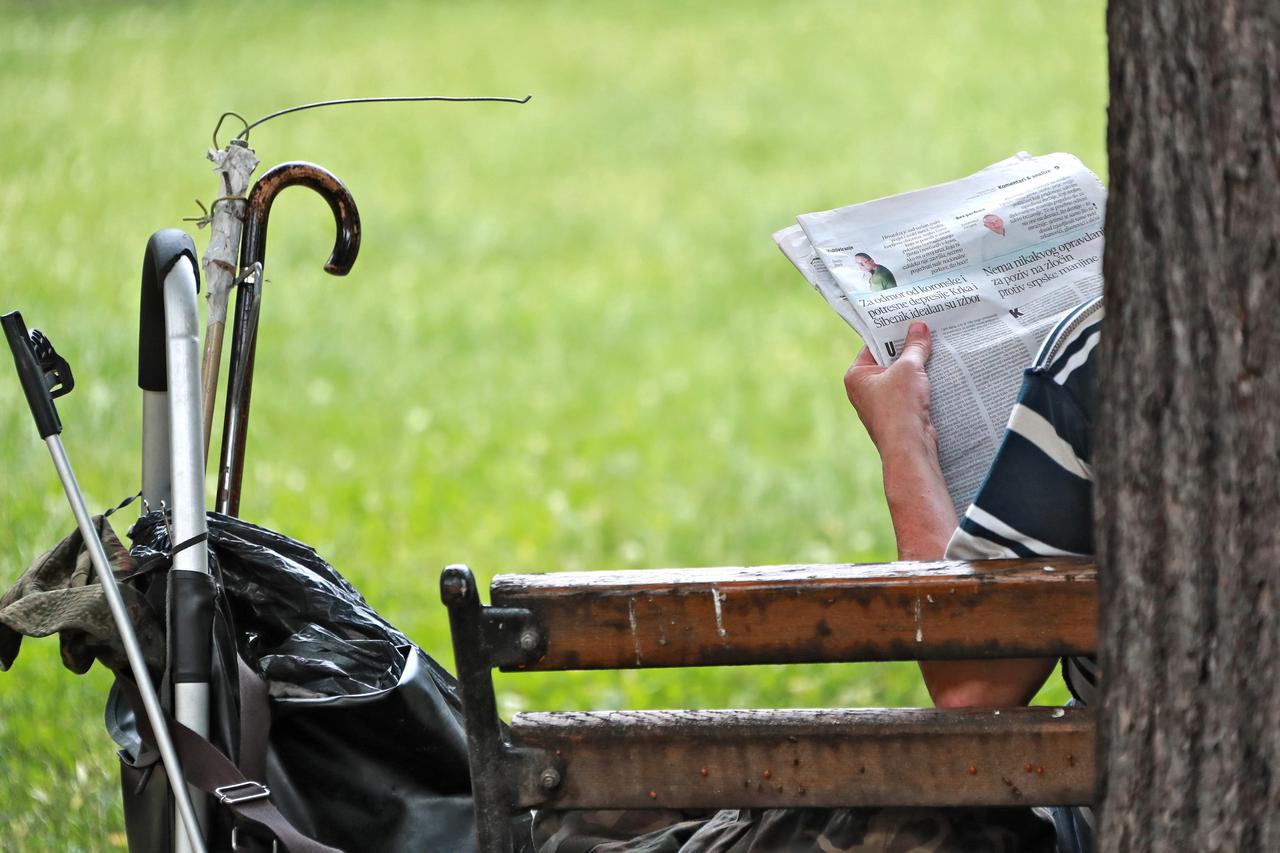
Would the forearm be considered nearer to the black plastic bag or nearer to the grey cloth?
the black plastic bag

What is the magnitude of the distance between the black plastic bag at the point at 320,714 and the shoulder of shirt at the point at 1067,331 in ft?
2.92

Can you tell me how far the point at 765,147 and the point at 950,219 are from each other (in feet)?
40.5

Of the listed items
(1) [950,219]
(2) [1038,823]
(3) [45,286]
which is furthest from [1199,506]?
(3) [45,286]

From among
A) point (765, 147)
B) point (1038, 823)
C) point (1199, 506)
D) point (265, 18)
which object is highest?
point (265, 18)

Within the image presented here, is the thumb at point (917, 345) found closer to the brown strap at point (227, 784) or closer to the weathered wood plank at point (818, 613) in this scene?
the weathered wood plank at point (818, 613)

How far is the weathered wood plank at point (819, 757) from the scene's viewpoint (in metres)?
1.73

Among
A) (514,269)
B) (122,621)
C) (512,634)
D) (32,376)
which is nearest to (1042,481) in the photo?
(512,634)

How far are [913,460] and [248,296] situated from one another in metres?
1.05

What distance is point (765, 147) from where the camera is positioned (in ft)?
47.3

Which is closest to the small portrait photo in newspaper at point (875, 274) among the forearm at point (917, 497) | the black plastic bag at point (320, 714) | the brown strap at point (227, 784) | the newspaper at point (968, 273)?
the newspaper at point (968, 273)

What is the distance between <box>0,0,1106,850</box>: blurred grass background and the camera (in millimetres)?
6039

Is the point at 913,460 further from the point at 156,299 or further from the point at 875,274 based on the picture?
the point at 156,299

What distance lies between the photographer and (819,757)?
69.0 inches

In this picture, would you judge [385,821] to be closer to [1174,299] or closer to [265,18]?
[1174,299]
